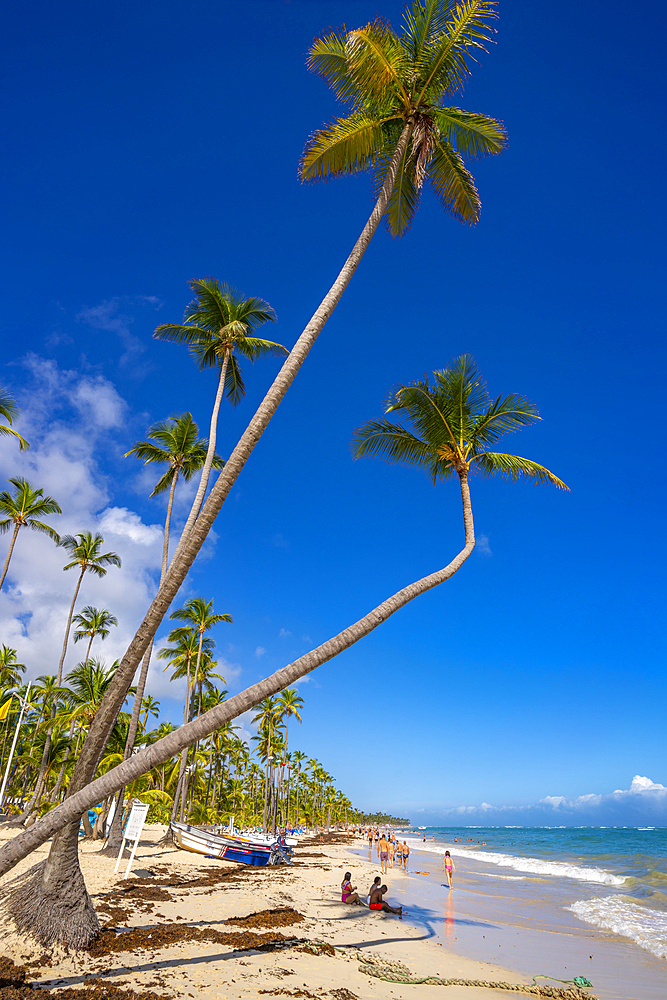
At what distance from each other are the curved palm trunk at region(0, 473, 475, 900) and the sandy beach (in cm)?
105

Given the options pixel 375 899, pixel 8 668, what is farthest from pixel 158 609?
pixel 8 668

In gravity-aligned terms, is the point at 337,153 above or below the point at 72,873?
above

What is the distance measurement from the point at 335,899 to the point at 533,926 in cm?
587

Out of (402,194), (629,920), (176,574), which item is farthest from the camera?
(629,920)

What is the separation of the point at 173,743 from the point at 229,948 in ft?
17.2

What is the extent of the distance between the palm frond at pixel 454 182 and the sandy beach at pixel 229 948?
13.1 metres

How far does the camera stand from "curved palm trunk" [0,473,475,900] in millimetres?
5316

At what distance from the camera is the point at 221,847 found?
68.5 ft

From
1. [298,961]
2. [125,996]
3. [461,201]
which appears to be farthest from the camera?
[461,201]

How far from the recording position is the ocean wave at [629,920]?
14242 millimetres

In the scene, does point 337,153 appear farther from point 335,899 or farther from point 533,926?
point 533,926

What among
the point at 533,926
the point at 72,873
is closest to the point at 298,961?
Result: the point at 72,873

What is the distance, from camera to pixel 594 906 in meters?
20.5

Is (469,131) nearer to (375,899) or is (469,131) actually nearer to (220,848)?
(375,899)
